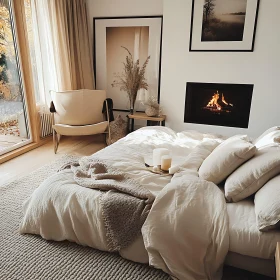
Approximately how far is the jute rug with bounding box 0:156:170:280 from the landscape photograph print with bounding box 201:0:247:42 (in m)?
3.16

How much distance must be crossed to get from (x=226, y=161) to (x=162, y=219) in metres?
0.55

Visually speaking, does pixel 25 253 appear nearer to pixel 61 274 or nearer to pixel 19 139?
pixel 61 274

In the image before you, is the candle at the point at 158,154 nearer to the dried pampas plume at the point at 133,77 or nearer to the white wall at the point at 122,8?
the dried pampas plume at the point at 133,77

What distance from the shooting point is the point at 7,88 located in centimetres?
345

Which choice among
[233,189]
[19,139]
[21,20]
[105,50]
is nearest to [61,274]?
[233,189]

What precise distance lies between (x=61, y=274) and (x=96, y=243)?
25cm

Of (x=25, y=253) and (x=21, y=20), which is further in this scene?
(x=21, y=20)

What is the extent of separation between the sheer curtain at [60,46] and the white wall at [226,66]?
1.39m

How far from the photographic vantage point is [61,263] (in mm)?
1581

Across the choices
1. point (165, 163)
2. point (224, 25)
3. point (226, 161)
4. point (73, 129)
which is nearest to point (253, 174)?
point (226, 161)

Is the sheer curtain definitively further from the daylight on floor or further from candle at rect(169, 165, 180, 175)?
candle at rect(169, 165, 180, 175)

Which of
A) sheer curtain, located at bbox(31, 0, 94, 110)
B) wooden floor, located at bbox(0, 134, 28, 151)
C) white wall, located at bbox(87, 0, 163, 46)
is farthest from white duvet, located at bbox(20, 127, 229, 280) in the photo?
white wall, located at bbox(87, 0, 163, 46)

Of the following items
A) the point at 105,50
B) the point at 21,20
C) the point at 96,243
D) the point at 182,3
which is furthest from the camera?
the point at 105,50

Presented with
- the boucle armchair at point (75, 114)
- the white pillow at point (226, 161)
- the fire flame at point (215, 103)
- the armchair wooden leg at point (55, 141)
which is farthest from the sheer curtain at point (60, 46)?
the white pillow at point (226, 161)
